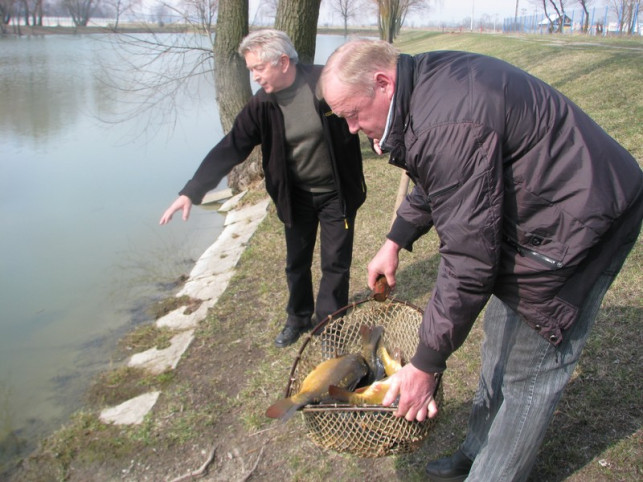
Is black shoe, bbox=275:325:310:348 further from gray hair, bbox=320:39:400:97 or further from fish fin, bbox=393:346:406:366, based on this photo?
gray hair, bbox=320:39:400:97

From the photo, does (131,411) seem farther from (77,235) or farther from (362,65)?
(77,235)

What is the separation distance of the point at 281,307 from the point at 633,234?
129 inches

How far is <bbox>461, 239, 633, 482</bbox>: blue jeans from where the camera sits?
217 centimetres

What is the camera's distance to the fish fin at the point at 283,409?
→ 7.63 feet

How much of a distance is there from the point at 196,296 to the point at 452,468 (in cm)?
347

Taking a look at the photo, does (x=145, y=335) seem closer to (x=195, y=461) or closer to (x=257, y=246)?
(x=257, y=246)

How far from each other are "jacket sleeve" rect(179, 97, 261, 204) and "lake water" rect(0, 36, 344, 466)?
2123mm

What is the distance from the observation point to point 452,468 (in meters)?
2.86

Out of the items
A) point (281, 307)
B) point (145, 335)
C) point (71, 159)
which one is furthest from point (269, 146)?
point (71, 159)

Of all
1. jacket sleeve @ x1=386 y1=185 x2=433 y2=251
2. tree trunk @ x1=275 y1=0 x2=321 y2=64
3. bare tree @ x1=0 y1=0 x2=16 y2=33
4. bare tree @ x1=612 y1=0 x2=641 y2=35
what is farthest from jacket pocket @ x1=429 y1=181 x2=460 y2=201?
bare tree @ x1=0 y1=0 x2=16 y2=33

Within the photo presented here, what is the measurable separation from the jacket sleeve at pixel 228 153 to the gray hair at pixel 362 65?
A: 1871mm

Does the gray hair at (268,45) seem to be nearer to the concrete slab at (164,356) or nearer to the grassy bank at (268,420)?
the grassy bank at (268,420)

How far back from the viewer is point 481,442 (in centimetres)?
277

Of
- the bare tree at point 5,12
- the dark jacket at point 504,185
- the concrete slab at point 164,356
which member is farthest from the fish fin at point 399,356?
the bare tree at point 5,12
